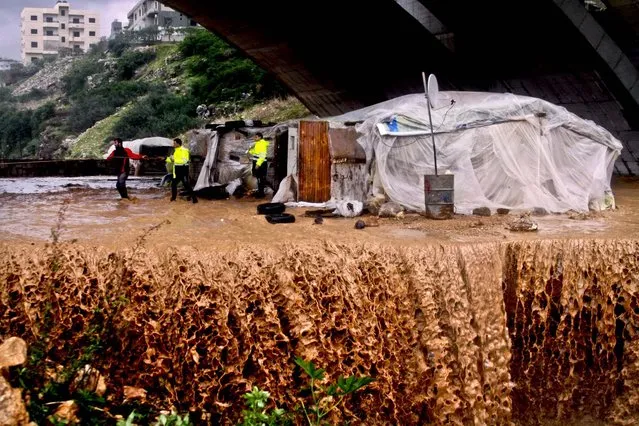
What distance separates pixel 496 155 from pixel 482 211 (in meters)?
1.21

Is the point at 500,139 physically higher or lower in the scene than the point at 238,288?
higher

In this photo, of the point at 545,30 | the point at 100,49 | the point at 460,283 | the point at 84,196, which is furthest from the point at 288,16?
the point at 100,49

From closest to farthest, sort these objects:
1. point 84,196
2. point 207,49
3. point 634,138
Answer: point 84,196, point 634,138, point 207,49

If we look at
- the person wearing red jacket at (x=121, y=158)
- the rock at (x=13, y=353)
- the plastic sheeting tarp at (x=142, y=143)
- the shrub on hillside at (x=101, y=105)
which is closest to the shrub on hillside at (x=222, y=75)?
the shrub on hillside at (x=101, y=105)

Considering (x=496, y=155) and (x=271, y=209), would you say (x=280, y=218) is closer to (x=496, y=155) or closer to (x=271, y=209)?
(x=271, y=209)

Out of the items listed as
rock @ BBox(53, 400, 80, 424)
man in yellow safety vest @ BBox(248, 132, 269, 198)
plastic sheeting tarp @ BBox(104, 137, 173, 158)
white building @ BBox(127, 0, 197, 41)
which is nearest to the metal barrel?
man in yellow safety vest @ BBox(248, 132, 269, 198)

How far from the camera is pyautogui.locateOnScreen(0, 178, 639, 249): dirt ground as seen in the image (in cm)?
906

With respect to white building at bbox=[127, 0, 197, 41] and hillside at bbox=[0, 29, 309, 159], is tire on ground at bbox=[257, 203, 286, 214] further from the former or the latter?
white building at bbox=[127, 0, 197, 41]

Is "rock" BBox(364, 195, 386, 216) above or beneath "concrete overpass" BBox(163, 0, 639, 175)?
beneath

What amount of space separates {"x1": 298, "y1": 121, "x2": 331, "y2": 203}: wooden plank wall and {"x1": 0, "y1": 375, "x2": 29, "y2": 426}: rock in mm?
8176

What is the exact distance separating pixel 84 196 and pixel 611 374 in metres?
11.5

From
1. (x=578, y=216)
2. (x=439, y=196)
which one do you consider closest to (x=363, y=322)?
(x=439, y=196)

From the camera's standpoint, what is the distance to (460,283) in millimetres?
8391

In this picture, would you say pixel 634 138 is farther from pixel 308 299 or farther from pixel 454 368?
pixel 308 299
